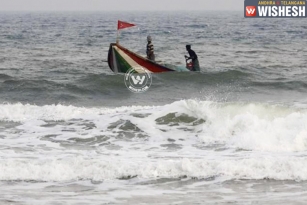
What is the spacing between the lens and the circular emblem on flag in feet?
→ 73.1

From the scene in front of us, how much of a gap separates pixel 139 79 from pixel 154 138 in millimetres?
9991

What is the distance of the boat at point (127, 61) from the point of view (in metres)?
21.6

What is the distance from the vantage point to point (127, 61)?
21.9m

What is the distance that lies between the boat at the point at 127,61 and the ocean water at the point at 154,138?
18.7 inches

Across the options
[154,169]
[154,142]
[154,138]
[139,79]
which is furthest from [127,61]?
[154,169]

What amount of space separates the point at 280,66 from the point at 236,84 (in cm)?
528

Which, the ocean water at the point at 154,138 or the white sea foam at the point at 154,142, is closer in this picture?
the ocean water at the point at 154,138

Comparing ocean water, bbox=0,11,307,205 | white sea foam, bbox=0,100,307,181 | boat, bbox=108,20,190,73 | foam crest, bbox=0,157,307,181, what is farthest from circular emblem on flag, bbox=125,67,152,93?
foam crest, bbox=0,157,307,181

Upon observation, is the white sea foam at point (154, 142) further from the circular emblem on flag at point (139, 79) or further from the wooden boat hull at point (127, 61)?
the circular emblem on flag at point (139, 79)

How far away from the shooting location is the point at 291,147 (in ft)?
40.8

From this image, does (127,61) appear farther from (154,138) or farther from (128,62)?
(154,138)

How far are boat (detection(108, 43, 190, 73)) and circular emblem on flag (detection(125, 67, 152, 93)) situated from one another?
12cm

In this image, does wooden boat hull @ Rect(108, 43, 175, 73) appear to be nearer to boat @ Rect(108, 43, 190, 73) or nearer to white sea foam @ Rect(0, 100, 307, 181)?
boat @ Rect(108, 43, 190, 73)

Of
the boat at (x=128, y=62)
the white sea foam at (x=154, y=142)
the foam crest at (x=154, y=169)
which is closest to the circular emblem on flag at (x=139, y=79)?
the boat at (x=128, y=62)
